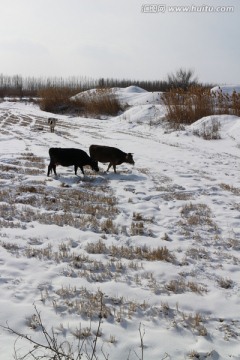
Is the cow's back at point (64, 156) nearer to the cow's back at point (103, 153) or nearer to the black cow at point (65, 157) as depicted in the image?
the black cow at point (65, 157)

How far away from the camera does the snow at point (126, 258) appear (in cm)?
355

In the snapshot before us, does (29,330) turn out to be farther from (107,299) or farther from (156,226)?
(156,226)

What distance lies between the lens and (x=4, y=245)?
217 inches

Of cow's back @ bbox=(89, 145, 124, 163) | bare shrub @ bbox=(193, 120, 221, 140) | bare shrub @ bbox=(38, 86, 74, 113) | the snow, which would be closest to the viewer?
the snow

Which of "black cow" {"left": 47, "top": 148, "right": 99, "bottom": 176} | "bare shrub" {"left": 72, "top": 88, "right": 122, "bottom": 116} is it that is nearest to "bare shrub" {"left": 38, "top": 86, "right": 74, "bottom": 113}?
"bare shrub" {"left": 72, "top": 88, "right": 122, "bottom": 116}

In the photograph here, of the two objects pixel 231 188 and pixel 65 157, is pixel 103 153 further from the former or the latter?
pixel 231 188

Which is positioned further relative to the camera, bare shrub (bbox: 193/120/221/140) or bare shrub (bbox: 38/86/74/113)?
bare shrub (bbox: 38/86/74/113)

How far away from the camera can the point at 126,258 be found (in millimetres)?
5316

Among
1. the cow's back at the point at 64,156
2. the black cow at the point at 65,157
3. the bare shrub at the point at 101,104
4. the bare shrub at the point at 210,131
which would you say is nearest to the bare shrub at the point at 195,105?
the bare shrub at the point at 210,131

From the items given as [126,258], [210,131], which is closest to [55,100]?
[210,131]

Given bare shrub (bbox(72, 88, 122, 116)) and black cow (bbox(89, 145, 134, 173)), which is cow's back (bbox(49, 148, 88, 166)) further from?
bare shrub (bbox(72, 88, 122, 116))

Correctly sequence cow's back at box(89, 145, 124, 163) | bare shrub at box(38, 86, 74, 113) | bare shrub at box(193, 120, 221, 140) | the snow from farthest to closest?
bare shrub at box(38, 86, 74, 113), bare shrub at box(193, 120, 221, 140), cow's back at box(89, 145, 124, 163), the snow

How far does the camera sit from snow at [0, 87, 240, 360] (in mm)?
3547

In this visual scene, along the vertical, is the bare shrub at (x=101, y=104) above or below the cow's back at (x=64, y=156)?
above
